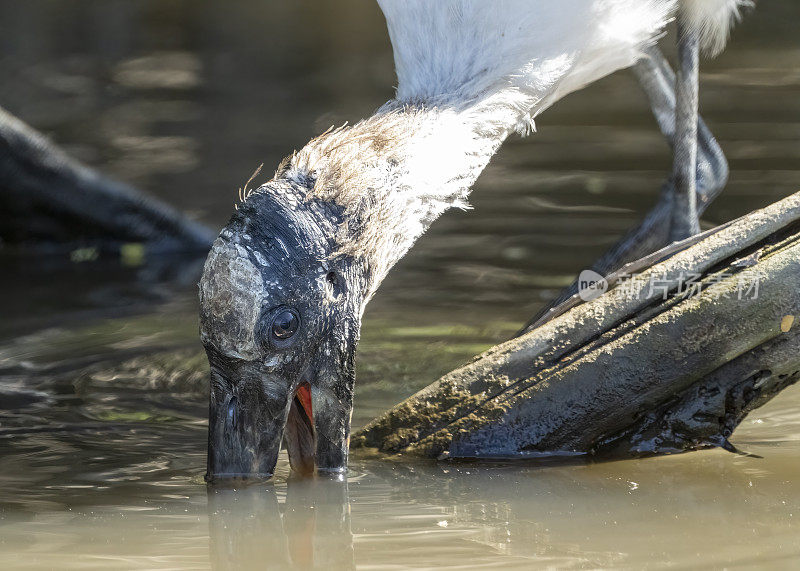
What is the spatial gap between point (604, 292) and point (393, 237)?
73 centimetres

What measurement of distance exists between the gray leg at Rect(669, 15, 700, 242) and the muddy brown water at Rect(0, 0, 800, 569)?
30.4 inches

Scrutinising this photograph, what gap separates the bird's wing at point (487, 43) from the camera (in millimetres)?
4902

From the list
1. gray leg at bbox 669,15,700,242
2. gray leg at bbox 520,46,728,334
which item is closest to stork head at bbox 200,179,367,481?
gray leg at bbox 520,46,728,334

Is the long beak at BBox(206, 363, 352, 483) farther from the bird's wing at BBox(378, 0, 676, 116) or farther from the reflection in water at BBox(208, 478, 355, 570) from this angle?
the bird's wing at BBox(378, 0, 676, 116)

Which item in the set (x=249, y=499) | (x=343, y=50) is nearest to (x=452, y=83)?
(x=249, y=499)

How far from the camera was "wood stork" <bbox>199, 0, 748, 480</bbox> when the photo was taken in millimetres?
3893

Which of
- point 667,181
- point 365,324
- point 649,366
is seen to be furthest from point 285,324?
point 667,181

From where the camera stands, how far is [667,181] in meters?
6.09

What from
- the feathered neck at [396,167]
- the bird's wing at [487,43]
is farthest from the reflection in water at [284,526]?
the bird's wing at [487,43]

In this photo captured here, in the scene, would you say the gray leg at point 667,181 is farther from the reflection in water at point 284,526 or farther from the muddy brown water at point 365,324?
the reflection in water at point 284,526

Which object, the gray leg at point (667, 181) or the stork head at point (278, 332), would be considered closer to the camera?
the stork head at point (278, 332)

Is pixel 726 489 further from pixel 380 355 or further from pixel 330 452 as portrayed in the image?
pixel 380 355

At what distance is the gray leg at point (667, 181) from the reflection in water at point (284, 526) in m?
2.35

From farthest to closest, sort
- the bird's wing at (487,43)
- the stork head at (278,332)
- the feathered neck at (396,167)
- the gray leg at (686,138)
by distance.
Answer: the gray leg at (686,138) → the bird's wing at (487,43) → the feathered neck at (396,167) → the stork head at (278,332)
